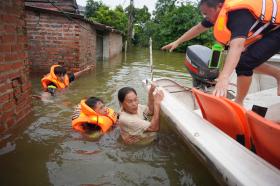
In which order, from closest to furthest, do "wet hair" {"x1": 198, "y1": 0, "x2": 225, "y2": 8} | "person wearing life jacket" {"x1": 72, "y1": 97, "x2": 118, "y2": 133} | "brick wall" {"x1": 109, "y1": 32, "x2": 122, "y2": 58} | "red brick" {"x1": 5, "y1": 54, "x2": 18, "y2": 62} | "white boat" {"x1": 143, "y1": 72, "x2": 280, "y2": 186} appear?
1. "white boat" {"x1": 143, "y1": 72, "x2": 280, "y2": 186}
2. "wet hair" {"x1": 198, "y1": 0, "x2": 225, "y2": 8}
3. "red brick" {"x1": 5, "y1": 54, "x2": 18, "y2": 62}
4. "person wearing life jacket" {"x1": 72, "y1": 97, "x2": 118, "y2": 133}
5. "brick wall" {"x1": 109, "y1": 32, "x2": 122, "y2": 58}

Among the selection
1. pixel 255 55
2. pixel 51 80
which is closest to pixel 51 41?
pixel 51 80

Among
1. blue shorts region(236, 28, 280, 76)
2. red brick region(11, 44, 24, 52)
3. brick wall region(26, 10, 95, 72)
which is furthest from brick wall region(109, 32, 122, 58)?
blue shorts region(236, 28, 280, 76)

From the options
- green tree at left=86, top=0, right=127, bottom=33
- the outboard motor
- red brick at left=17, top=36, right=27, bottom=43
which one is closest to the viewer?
red brick at left=17, top=36, right=27, bottom=43

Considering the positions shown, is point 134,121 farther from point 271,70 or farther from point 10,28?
point 10,28

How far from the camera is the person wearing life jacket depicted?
151 inches

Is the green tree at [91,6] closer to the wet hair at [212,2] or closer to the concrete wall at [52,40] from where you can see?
the concrete wall at [52,40]

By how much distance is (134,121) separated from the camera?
3434 mm

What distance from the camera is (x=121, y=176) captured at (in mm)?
3025

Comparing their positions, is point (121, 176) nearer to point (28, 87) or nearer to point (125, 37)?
point (28, 87)

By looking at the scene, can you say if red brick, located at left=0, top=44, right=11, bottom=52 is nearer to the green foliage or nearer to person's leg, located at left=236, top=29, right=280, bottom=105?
person's leg, located at left=236, top=29, right=280, bottom=105

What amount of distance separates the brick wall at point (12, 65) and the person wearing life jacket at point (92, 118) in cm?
77

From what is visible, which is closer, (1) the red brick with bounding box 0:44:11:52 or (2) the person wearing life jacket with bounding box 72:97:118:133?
(1) the red brick with bounding box 0:44:11:52

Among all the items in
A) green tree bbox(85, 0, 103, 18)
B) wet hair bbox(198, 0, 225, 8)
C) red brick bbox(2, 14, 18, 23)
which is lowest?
red brick bbox(2, 14, 18, 23)

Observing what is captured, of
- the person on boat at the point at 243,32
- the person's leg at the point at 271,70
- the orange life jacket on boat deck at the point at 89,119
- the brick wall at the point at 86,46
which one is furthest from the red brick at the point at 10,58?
the brick wall at the point at 86,46
